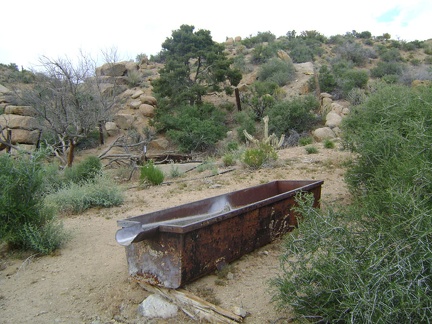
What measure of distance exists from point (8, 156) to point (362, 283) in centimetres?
510

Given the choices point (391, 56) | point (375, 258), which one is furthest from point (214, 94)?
point (375, 258)

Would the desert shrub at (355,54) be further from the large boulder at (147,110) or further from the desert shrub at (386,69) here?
the large boulder at (147,110)

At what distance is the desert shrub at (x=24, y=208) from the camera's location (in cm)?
538

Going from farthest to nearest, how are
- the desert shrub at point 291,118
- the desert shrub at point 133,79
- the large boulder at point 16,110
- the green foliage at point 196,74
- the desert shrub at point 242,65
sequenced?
the desert shrub at point 133,79 < the desert shrub at point 242,65 < the green foliage at point 196,74 < the large boulder at point 16,110 < the desert shrub at point 291,118

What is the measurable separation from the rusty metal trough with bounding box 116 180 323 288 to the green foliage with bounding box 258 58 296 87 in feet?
78.7

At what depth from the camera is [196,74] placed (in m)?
27.3

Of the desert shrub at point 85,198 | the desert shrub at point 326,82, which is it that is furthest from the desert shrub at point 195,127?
the desert shrub at point 85,198

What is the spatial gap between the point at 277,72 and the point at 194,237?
26.6 metres

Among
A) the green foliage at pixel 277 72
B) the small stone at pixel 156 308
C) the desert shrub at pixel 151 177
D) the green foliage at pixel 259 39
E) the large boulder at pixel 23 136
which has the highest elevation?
the green foliage at pixel 259 39

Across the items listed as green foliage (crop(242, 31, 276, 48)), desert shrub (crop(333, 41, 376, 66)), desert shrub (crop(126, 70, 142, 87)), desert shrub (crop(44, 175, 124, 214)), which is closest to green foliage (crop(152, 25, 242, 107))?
desert shrub (crop(126, 70, 142, 87))

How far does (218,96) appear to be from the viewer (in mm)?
28672

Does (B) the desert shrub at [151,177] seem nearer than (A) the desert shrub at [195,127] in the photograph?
Yes

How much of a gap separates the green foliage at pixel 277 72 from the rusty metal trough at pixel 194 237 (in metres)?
24.0

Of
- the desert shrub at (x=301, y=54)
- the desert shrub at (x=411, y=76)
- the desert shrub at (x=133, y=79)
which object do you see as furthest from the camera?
the desert shrub at (x=301, y=54)
